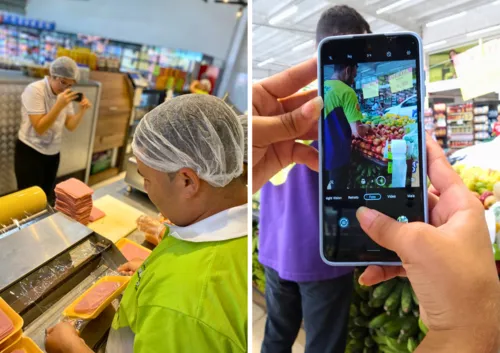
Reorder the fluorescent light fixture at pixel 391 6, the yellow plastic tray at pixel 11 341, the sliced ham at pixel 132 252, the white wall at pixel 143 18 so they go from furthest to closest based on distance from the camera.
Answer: the white wall at pixel 143 18
the fluorescent light fixture at pixel 391 6
the sliced ham at pixel 132 252
the yellow plastic tray at pixel 11 341

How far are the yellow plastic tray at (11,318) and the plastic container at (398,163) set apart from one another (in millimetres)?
423

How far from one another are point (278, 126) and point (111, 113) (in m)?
0.52

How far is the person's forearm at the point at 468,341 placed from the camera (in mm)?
378

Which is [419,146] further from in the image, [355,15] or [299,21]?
[299,21]

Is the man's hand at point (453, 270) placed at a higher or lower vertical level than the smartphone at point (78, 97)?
lower

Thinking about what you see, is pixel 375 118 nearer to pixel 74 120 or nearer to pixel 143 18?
pixel 74 120

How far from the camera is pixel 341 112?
432mm

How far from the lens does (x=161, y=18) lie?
1.19 m

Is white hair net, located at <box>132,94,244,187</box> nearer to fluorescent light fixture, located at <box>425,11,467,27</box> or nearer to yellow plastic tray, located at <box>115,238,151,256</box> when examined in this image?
yellow plastic tray, located at <box>115,238,151,256</box>

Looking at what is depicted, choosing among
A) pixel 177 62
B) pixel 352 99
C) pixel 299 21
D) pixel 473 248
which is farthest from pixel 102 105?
pixel 177 62

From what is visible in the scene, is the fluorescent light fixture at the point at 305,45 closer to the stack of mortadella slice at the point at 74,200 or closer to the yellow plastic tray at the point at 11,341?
the stack of mortadella slice at the point at 74,200

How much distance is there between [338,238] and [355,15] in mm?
486

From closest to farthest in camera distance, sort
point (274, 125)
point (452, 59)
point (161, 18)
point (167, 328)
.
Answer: point (167, 328) → point (274, 125) → point (452, 59) → point (161, 18)

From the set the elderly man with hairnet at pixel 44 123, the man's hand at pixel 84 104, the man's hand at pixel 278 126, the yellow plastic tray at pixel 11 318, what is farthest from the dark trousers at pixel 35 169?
the man's hand at pixel 278 126
